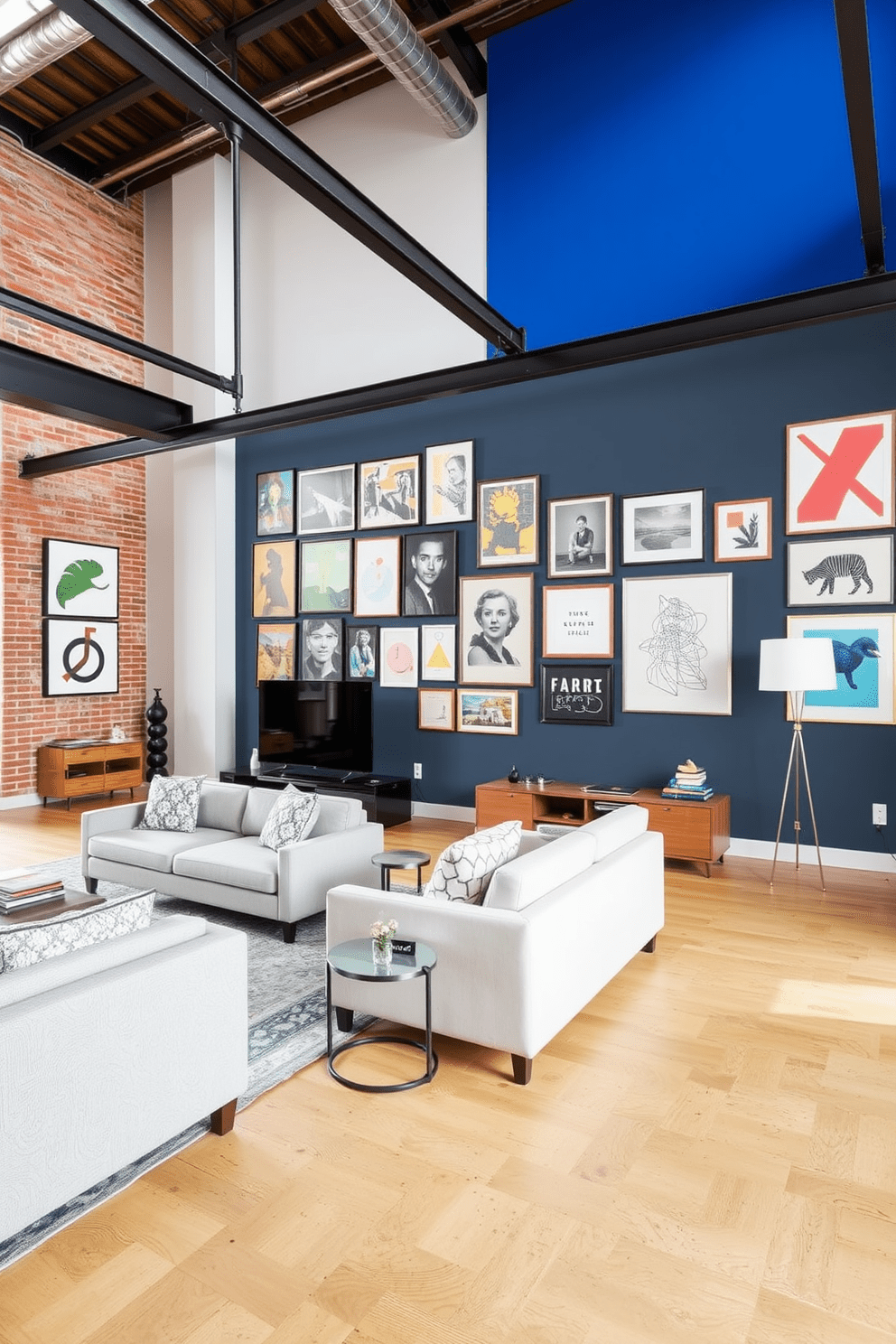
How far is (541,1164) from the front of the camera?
2377mm

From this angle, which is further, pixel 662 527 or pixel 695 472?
pixel 662 527

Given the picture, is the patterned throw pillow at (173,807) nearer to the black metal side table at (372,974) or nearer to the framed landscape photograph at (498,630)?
the black metal side table at (372,974)

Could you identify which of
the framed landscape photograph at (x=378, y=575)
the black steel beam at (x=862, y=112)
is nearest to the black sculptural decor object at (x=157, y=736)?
the framed landscape photograph at (x=378, y=575)

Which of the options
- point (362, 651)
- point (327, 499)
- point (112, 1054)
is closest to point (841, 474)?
point (362, 651)

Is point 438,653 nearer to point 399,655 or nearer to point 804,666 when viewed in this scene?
point 399,655

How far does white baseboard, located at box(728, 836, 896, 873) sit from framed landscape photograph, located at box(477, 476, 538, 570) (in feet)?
8.92

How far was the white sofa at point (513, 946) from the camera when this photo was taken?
2801 mm

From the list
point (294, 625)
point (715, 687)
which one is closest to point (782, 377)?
point (715, 687)

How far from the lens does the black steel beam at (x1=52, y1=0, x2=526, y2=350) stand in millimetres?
2766

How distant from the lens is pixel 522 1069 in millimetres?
2840

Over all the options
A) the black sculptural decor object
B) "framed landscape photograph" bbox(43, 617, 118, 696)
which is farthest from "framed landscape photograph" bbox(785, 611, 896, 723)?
"framed landscape photograph" bbox(43, 617, 118, 696)

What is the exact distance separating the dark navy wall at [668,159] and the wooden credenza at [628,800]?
11.6 feet

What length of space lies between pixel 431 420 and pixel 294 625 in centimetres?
239

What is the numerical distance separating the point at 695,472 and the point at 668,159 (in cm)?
231
